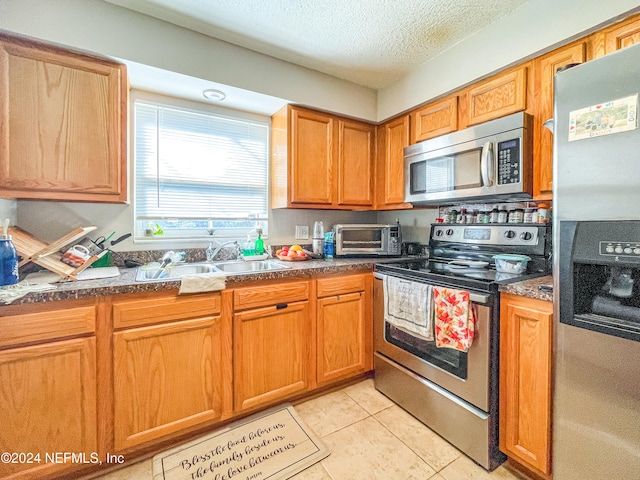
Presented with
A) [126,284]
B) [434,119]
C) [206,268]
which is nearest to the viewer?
[126,284]

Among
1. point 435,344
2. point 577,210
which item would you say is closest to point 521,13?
point 577,210

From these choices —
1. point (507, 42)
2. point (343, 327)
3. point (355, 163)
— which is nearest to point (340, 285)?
point (343, 327)

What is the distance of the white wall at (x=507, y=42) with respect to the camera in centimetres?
138

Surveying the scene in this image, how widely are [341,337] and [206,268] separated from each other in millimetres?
1092

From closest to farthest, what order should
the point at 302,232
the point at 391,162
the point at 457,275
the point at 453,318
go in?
the point at 453,318 < the point at 457,275 < the point at 391,162 < the point at 302,232

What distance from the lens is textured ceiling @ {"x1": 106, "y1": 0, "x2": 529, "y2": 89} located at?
1.61m

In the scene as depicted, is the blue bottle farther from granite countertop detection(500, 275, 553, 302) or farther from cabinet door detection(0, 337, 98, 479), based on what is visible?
granite countertop detection(500, 275, 553, 302)

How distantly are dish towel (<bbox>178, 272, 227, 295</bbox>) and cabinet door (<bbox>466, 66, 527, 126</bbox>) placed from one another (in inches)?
74.6

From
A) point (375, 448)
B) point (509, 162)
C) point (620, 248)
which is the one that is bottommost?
point (375, 448)

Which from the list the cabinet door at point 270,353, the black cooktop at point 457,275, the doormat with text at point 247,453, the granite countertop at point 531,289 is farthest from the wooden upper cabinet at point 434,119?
the doormat with text at point 247,453

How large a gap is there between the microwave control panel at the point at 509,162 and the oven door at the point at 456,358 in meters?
0.76

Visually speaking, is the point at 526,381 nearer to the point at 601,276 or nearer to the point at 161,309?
the point at 601,276

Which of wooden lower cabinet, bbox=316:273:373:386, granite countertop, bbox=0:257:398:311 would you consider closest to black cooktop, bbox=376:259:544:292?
wooden lower cabinet, bbox=316:273:373:386

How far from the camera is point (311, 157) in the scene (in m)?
2.34
